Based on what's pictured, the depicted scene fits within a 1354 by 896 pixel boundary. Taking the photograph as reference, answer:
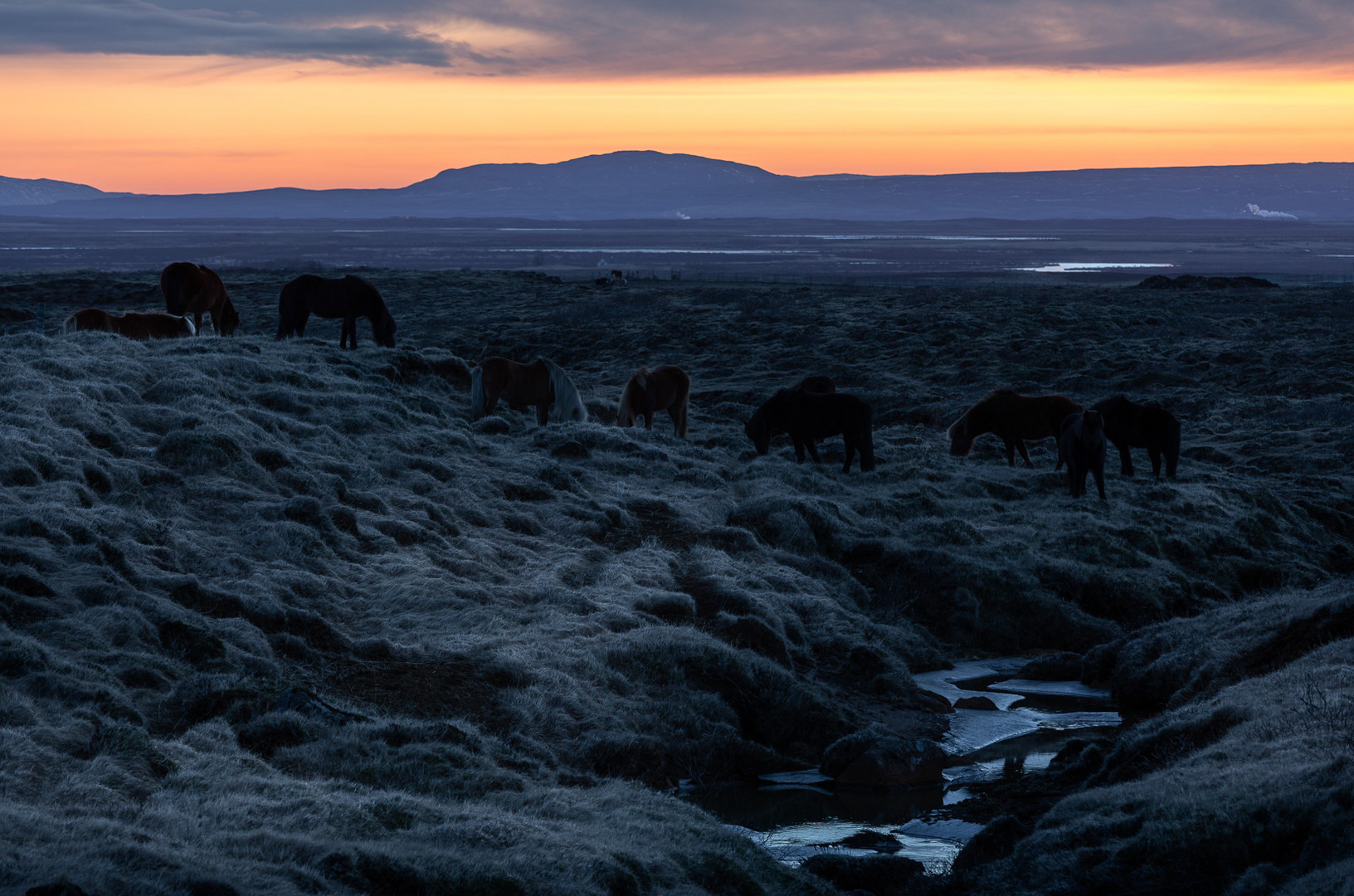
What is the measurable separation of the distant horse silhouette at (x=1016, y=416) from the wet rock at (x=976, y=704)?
31.5 ft

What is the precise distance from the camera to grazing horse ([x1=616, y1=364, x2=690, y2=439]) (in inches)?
935

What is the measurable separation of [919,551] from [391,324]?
43.1 ft

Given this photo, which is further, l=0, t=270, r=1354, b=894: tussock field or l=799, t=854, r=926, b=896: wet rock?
l=799, t=854, r=926, b=896: wet rock

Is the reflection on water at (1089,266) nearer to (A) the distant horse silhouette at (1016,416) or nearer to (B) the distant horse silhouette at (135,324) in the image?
(A) the distant horse silhouette at (1016,416)

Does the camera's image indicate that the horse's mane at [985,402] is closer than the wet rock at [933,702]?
No

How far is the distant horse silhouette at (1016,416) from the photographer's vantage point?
22.5 m

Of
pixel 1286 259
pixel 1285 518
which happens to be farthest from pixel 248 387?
pixel 1286 259

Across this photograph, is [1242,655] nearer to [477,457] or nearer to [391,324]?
[477,457]

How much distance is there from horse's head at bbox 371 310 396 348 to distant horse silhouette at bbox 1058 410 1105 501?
1335 cm

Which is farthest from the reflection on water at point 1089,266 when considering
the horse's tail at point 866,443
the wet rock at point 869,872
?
the wet rock at point 869,872

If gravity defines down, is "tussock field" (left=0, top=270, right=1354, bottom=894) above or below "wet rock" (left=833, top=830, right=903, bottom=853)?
above

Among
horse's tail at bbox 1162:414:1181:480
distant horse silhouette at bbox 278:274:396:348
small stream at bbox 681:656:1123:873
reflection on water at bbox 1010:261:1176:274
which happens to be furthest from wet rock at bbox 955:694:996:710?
reflection on water at bbox 1010:261:1176:274

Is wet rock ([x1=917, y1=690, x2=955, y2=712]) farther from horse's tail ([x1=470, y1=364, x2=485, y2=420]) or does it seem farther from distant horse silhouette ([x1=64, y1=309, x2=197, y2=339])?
distant horse silhouette ([x1=64, y1=309, x2=197, y2=339])

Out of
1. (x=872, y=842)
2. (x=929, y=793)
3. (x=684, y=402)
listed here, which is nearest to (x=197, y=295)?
(x=684, y=402)
